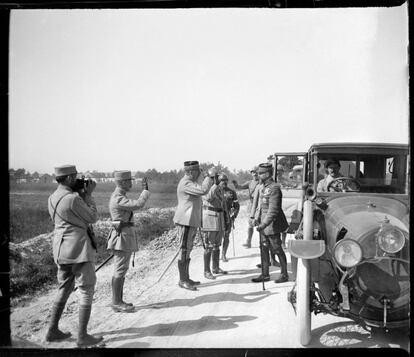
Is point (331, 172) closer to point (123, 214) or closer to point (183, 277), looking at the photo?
point (183, 277)

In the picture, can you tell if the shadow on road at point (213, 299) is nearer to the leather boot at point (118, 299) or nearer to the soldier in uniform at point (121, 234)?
the leather boot at point (118, 299)

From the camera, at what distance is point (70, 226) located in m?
3.26

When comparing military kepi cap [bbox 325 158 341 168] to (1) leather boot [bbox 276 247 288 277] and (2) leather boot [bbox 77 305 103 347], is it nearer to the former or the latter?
(1) leather boot [bbox 276 247 288 277]

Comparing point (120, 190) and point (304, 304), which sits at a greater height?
point (120, 190)

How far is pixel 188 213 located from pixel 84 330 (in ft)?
7.14

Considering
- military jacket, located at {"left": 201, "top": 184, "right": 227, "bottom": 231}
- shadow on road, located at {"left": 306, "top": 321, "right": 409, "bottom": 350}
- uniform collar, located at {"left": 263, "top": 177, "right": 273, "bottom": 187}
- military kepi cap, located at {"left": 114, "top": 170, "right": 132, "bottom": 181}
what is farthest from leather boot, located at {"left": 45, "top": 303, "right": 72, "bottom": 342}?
uniform collar, located at {"left": 263, "top": 177, "right": 273, "bottom": 187}

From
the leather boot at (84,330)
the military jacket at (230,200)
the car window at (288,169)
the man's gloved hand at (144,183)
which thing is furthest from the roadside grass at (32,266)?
the car window at (288,169)

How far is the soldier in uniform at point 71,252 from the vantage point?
321 cm

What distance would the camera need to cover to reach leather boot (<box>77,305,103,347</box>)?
3.20 meters

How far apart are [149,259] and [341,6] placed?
584cm

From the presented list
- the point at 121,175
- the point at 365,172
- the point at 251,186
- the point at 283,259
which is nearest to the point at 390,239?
the point at 365,172

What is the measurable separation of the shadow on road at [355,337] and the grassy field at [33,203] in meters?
2.94

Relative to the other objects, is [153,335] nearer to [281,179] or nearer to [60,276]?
[60,276]

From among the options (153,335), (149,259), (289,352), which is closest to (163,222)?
(149,259)
